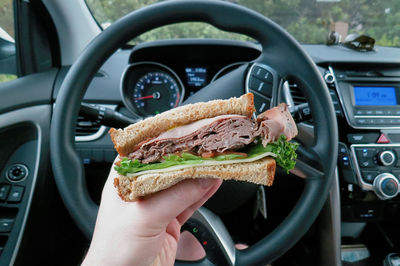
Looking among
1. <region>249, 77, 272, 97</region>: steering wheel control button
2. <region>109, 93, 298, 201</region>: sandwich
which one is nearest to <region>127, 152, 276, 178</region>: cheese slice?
<region>109, 93, 298, 201</region>: sandwich

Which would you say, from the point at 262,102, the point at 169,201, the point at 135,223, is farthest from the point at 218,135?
the point at 262,102

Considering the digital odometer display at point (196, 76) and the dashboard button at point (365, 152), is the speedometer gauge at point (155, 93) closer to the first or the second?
the digital odometer display at point (196, 76)

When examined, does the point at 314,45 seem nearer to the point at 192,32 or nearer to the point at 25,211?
the point at 192,32

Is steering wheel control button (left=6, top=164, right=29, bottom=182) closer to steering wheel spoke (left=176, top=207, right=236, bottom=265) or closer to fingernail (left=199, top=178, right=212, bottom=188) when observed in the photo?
steering wheel spoke (left=176, top=207, right=236, bottom=265)

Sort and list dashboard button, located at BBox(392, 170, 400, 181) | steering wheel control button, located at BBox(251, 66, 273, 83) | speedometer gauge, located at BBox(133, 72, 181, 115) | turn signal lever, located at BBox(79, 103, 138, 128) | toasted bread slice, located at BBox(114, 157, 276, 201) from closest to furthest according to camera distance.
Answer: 1. toasted bread slice, located at BBox(114, 157, 276, 201)
2. steering wheel control button, located at BBox(251, 66, 273, 83)
3. turn signal lever, located at BBox(79, 103, 138, 128)
4. dashboard button, located at BBox(392, 170, 400, 181)
5. speedometer gauge, located at BBox(133, 72, 181, 115)

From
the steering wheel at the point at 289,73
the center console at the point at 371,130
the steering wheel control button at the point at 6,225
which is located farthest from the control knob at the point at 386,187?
the steering wheel control button at the point at 6,225

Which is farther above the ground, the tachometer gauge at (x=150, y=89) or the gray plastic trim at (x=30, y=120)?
the tachometer gauge at (x=150, y=89)
